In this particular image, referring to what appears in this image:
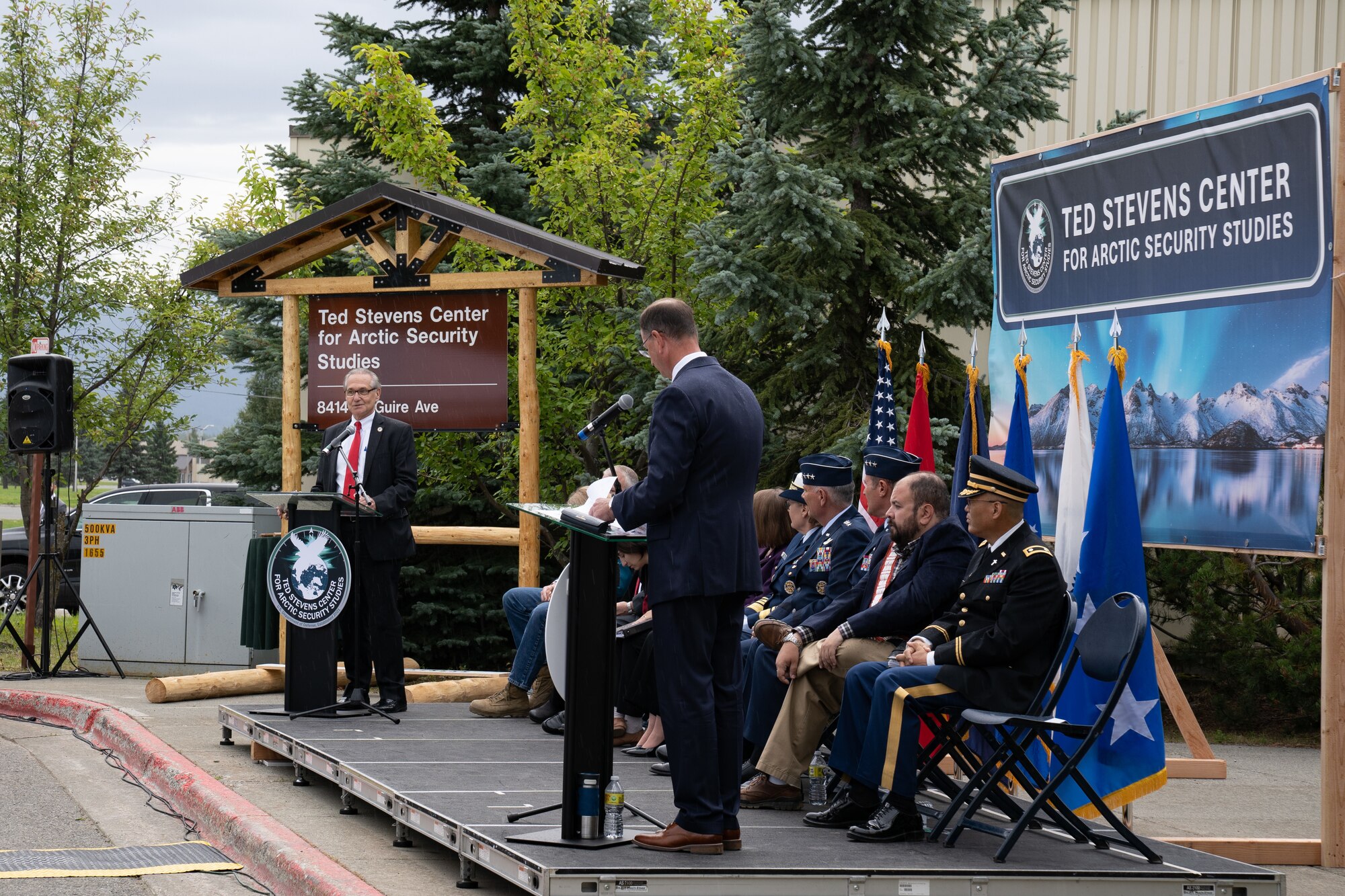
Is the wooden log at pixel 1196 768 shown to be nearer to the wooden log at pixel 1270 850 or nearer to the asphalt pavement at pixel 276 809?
the asphalt pavement at pixel 276 809

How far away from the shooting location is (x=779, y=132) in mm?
11172

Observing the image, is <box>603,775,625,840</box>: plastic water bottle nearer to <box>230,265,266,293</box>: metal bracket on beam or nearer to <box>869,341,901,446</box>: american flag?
<box>869,341,901,446</box>: american flag

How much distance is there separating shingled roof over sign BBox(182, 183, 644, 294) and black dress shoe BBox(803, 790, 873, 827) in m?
4.33

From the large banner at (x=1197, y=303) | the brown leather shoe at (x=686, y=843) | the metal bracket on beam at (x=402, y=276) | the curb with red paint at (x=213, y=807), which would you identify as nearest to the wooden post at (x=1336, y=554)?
the large banner at (x=1197, y=303)

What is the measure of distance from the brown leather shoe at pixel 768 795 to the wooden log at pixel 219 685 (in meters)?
4.64

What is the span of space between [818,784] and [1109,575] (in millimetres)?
1584

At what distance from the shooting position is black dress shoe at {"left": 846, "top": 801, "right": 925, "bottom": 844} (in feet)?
17.0

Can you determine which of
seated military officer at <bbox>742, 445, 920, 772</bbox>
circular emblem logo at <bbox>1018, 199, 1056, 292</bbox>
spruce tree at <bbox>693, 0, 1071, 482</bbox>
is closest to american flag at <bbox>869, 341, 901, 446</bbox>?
circular emblem logo at <bbox>1018, 199, 1056, 292</bbox>

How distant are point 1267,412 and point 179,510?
9.36 metres

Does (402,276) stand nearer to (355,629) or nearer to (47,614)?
(355,629)

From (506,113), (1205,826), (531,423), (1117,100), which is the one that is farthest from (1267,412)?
(506,113)

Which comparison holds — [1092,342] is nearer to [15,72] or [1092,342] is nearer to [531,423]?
[531,423]

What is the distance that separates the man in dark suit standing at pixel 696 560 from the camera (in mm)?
4727

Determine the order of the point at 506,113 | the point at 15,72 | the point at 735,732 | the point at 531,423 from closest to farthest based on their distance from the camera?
the point at 735,732 → the point at 531,423 → the point at 15,72 → the point at 506,113
